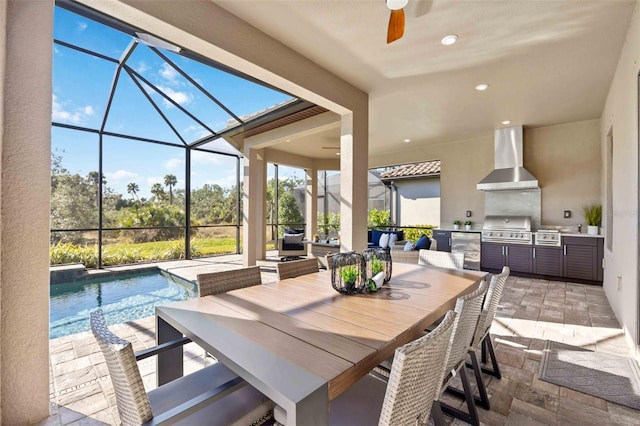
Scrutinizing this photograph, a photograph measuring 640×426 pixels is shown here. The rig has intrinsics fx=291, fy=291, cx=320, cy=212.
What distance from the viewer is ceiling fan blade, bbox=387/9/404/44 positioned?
6.92 feet

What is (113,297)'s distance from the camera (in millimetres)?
4871

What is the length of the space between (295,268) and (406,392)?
1638mm

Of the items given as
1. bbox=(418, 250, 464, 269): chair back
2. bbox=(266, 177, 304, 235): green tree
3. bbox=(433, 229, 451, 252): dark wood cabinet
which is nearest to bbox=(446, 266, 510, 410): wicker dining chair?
bbox=(418, 250, 464, 269): chair back

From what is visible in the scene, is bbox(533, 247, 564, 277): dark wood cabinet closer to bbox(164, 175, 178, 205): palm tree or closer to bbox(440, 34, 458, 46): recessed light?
bbox(440, 34, 458, 46): recessed light

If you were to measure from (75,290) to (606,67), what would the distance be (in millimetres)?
8612

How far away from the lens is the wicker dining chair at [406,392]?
2.85 ft

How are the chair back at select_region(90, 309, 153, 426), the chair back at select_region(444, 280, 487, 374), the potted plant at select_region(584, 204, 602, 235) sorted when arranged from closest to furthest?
the chair back at select_region(90, 309, 153, 426) < the chair back at select_region(444, 280, 487, 374) < the potted plant at select_region(584, 204, 602, 235)

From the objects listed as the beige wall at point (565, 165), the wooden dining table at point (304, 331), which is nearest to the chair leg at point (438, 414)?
the wooden dining table at point (304, 331)

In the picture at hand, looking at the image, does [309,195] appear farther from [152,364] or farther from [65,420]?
[65,420]

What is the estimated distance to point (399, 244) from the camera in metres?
7.03

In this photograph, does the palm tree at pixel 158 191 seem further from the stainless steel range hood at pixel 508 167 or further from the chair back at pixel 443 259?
the stainless steel range hood at pixel 508 167

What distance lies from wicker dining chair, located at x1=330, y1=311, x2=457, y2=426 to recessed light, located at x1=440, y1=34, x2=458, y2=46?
2.83 metres

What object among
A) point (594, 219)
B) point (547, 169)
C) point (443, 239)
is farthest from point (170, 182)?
point (594, 219)

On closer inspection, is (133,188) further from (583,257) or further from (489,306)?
(583,257)
